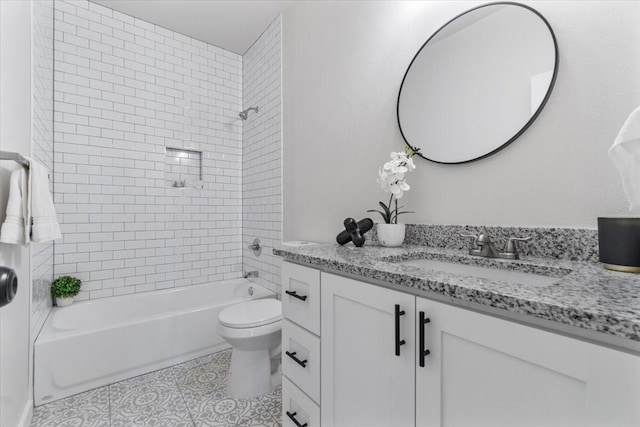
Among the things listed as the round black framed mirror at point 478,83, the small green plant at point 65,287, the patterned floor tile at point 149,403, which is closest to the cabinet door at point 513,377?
the round black framed mirror at point 478,83

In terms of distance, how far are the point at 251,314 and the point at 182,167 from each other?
1741 millimetres

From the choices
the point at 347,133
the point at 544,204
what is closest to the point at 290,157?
the point at 347,133

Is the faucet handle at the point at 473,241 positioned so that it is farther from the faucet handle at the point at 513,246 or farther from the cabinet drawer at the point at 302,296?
the cabinet drawer at the point at 302,296

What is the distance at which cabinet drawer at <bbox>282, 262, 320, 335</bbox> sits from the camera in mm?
1132

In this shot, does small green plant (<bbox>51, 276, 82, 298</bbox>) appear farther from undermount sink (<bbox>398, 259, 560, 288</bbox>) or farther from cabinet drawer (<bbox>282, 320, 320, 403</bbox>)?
undermount sink (<bbox>398, 259, 560, 288</bbox>)

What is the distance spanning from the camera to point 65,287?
2.22m

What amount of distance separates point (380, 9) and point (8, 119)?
1875mm

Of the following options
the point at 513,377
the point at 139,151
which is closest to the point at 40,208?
the point at 139,151

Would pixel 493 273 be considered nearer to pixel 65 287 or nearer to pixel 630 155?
pixel 630 155

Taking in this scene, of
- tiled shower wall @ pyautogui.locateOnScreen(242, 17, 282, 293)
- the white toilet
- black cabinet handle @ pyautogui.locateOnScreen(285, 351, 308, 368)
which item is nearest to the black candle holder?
black cabinet handle @ pyautogui.locateOnScreen(285, 351, 308, 368)

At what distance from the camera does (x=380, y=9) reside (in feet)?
5.35

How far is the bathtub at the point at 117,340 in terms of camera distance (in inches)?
70.2

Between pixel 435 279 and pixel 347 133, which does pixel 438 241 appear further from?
pixel 347 133

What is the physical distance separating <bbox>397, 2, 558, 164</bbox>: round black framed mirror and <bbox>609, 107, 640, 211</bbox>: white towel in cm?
41
